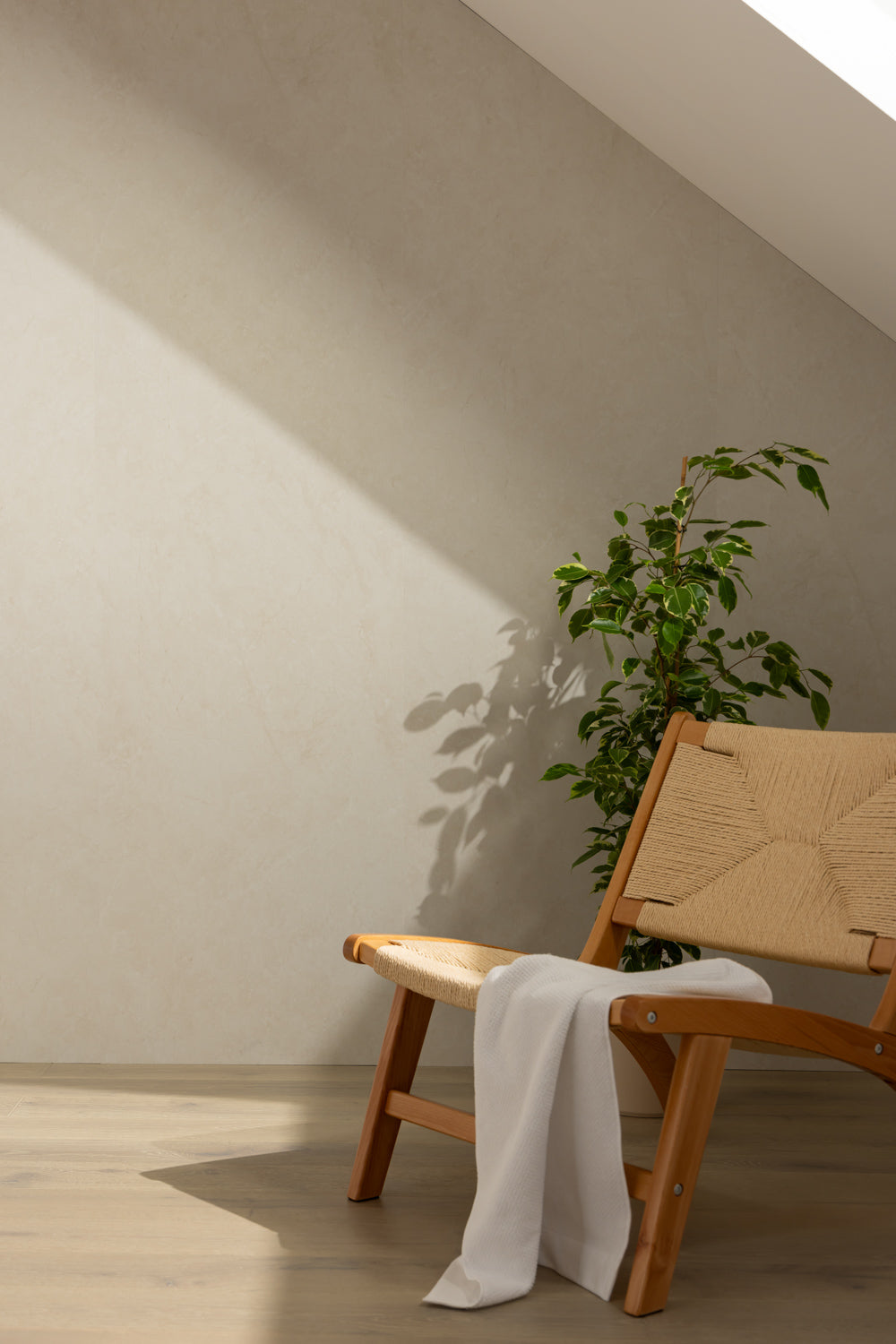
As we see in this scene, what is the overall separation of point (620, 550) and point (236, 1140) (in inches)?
49.6

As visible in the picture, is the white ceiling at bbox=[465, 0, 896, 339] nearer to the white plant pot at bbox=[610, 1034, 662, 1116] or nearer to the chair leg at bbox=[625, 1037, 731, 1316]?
the chair leg at bbox=[625, 1037, 731, 1316]

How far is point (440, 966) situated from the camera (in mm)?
1668

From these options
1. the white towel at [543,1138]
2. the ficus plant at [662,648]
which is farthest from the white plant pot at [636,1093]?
the white towel at [543,1138]

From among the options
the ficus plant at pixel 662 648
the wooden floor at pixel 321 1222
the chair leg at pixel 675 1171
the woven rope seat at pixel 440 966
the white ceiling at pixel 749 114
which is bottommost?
the wooden floor at pixel 321 1222

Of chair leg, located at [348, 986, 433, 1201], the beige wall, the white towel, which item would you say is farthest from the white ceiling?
chair leg, located at [348, 986, 433, 1201]

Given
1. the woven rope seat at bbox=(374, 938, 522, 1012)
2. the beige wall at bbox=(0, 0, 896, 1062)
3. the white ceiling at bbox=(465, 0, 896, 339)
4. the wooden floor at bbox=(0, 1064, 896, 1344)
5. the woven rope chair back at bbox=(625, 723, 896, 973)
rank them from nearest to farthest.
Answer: the wooden floor at bbox=(0, 1064, 896, 1344), the woven rope seat at bbox=(374, 938, 522, 1012), the woven rope chair back at bbox=(625, 723, 896, 973), the white ceiling at bbox=(465, 0, 896, 339), the beige wall at bbox=(0, 0, 896, 1062)

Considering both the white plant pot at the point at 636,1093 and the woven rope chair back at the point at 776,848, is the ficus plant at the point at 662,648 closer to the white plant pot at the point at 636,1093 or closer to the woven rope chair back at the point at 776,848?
the white plant pot at the point at 636,1093

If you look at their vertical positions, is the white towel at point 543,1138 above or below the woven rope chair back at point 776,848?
below

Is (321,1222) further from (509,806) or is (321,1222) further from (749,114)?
(749,114)

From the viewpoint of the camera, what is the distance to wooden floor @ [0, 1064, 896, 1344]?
1.40m

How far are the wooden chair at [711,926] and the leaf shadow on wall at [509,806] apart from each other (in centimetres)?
58

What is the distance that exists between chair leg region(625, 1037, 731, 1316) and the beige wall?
1.12 meters

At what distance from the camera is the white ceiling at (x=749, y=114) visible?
201 cm

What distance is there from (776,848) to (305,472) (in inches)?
49.9
